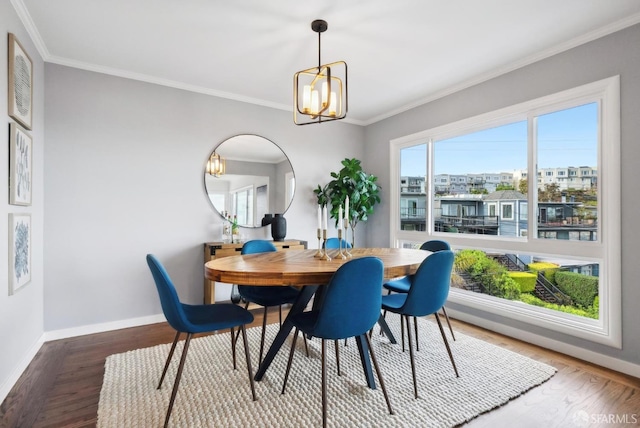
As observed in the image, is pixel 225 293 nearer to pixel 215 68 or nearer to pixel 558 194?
pixel 215 68

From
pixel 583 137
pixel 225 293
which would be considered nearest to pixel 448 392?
pixel 583 137

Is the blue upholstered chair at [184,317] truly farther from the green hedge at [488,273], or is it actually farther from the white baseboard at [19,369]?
the green hedge at [488,273]

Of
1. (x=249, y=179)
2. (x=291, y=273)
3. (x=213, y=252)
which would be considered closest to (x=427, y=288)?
(x=291, y=273)

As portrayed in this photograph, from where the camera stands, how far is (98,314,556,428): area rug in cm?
175

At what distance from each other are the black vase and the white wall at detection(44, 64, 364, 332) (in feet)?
1.11

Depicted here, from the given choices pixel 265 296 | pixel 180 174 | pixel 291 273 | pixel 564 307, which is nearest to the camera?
pixel 291 273

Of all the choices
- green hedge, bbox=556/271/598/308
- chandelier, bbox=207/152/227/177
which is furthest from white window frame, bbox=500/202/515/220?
chandelier, bbox=207/152/227/177

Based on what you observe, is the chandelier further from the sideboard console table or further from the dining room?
the sideboard console table

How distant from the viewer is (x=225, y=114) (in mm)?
3742

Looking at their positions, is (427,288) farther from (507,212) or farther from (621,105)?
(621,105)

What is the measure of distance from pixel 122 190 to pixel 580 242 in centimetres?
412

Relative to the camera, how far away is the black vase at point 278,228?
12.6ft

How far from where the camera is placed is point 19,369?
223 centimetres

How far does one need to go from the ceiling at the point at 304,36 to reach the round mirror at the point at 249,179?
29.0 inches
